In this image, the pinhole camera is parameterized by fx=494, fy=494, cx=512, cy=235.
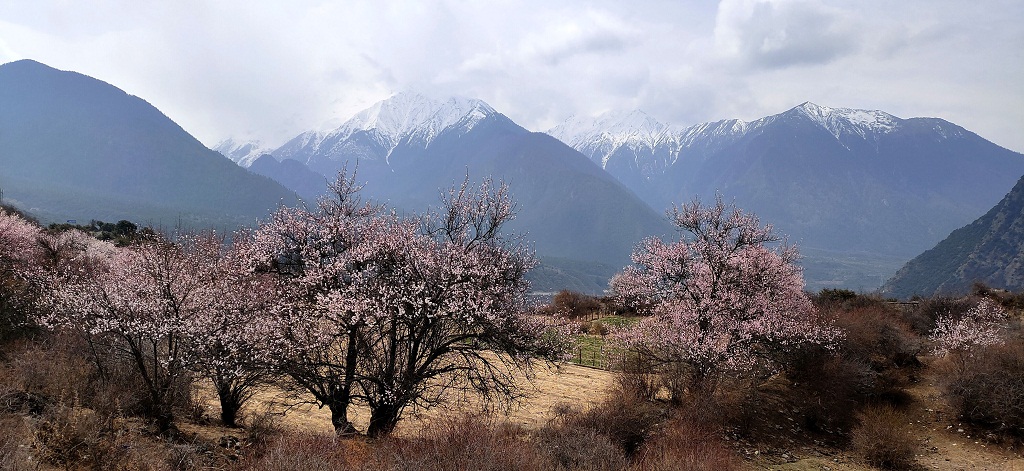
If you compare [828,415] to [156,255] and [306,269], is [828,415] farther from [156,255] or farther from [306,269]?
[156,255]

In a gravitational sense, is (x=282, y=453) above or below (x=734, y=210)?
below

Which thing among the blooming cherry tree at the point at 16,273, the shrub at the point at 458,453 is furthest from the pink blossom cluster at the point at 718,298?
the blooming cherry tree at the point at 16,273

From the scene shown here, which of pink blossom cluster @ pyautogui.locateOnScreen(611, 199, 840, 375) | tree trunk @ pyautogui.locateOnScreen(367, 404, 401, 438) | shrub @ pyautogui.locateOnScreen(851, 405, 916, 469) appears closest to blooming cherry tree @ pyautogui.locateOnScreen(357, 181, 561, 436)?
tree trunk @ pyautogui.locateOnScreen(367, 404, 401, 438)

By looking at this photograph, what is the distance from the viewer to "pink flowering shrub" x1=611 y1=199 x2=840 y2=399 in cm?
1828

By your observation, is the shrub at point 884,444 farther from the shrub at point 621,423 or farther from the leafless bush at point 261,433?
the leafless bush at point 261,433

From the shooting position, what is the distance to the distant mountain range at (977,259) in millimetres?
126125

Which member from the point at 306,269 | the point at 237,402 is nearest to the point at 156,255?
the point at 306,269

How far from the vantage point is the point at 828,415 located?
757 inches

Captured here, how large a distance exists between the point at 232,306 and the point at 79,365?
4.62m

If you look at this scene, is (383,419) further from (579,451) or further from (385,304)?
(579,451)

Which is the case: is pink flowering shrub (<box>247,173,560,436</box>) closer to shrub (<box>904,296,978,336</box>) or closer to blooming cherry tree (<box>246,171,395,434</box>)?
blooming cherry tree (<box>246,171,395,434</box>)

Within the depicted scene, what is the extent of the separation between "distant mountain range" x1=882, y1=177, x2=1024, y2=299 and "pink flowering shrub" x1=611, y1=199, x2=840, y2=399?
132 meters

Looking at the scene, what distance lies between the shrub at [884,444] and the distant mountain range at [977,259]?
134 metres

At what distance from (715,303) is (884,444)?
671cm
